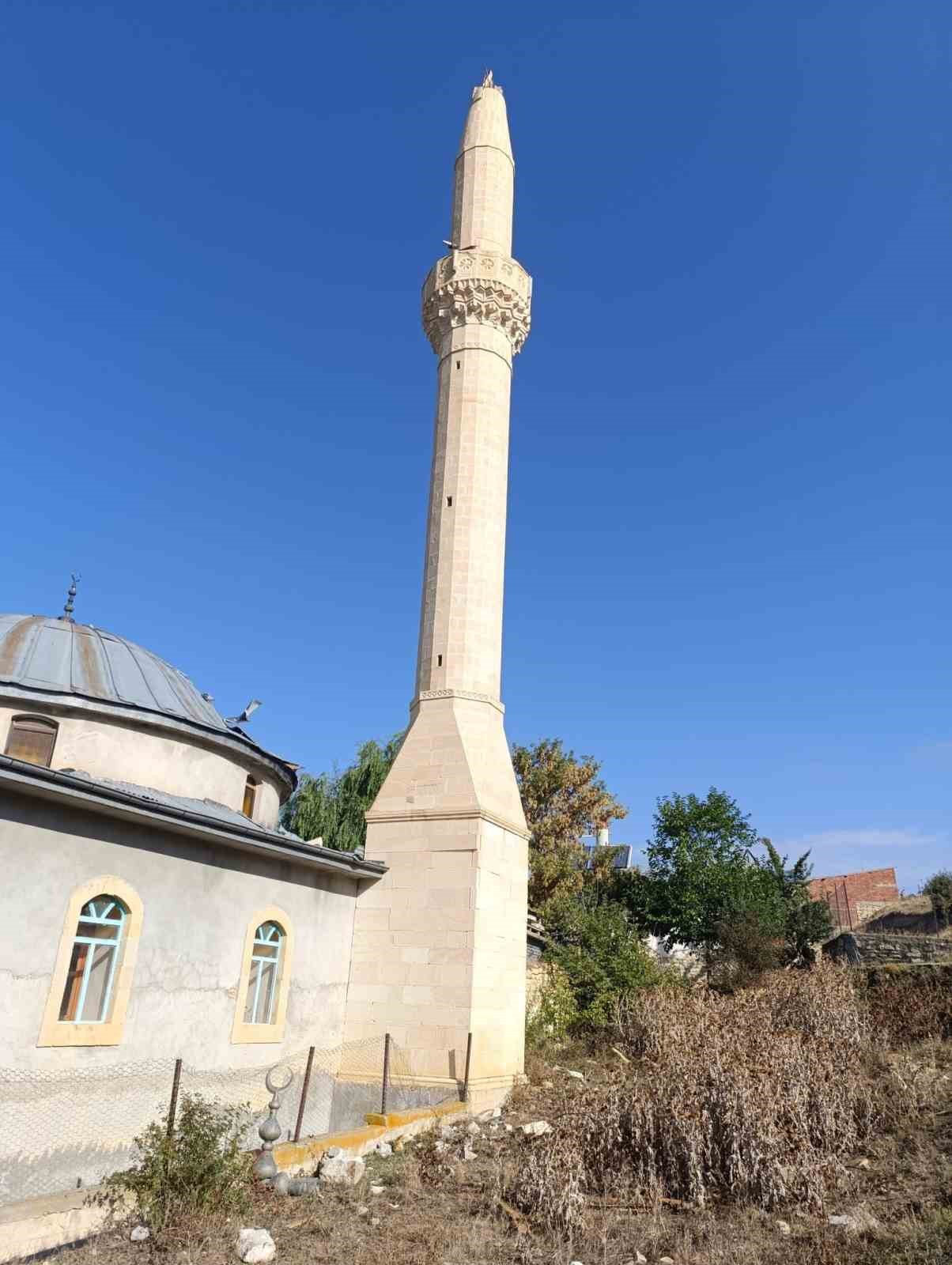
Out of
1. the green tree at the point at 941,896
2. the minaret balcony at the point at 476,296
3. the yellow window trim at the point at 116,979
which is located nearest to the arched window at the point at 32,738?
the yellow window trim at the point at 116,979

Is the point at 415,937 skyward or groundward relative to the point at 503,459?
groundward

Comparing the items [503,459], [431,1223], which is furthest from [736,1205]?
[503,459]

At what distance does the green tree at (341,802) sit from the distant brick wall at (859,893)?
1598 cm

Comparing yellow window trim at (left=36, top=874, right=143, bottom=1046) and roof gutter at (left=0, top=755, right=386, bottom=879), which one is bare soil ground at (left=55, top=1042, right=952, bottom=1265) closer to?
yellow window trim at (left=36, top=874, right=143, bottom=1046)

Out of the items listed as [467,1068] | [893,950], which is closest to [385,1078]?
[467,1068]

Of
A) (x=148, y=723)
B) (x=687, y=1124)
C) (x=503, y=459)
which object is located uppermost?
(x=503, y=459)

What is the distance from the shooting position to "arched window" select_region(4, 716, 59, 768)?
11.1 metres

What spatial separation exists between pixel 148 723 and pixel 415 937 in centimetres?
453

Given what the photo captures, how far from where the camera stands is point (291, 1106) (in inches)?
417

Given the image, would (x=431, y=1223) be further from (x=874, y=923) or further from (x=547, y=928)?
(x=874, y=923)

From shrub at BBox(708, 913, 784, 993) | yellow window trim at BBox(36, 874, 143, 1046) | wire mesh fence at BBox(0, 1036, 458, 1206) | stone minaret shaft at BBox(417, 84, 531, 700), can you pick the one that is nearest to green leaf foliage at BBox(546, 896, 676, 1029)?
shrub at BBox(708, 913, 784, 993)

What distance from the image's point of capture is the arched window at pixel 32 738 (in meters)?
11.1

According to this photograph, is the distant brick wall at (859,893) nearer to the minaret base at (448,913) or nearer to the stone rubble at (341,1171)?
the minaret base at (448,913)

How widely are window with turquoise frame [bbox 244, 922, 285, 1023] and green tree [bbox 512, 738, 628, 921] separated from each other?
1344 cm
